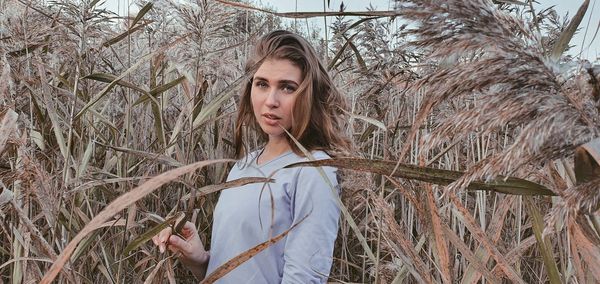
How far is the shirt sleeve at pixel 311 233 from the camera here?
1.40 m

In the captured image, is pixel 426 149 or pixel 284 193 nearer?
pixel 426 149

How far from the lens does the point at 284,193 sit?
59.4 inches

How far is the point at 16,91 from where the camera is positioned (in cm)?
129

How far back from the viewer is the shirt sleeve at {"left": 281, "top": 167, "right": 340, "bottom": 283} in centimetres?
140

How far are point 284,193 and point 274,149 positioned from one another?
0.78 feet

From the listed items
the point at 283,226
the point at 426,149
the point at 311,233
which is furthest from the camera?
the point at 283,226

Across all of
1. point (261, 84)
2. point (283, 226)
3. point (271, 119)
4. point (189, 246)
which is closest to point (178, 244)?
point (189, 246)

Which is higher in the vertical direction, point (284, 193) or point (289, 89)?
point (289, 89)

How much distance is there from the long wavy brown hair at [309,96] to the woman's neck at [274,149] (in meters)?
0.03

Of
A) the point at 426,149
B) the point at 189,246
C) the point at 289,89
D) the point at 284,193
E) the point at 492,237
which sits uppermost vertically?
the point at 426,149

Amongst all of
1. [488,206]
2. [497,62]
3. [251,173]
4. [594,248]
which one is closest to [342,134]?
[251,173]

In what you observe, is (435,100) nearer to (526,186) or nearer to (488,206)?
(526,186)

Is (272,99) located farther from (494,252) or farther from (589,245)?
(589,245)

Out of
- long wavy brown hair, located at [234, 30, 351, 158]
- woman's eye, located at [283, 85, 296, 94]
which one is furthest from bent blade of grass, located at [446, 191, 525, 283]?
woman's eye, located at [283, 85, 296, 94]
